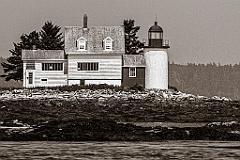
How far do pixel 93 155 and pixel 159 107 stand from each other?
2662 centimetres

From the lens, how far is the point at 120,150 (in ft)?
63.7

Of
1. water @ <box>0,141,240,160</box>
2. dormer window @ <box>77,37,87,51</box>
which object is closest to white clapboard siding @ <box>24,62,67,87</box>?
dormer window @ <box>77,37,87,51</box>

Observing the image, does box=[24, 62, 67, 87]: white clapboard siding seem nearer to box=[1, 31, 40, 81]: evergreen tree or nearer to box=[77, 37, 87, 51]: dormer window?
box=[77, 37, 87, 51]: dormer window

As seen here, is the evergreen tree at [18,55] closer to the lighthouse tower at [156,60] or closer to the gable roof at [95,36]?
the gable roof at [95,36]

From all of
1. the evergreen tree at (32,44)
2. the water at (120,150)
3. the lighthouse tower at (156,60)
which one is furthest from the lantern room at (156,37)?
the water at (120,150)

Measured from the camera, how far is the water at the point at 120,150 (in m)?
17.8

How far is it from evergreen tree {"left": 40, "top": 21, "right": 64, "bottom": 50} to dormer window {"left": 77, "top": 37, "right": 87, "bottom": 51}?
31.5 ft

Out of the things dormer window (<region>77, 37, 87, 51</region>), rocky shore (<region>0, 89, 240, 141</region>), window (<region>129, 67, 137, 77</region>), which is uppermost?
dormer window (<region>77, 37, 87, 51</region>)

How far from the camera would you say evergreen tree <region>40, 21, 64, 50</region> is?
7400 cm

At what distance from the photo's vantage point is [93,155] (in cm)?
1809

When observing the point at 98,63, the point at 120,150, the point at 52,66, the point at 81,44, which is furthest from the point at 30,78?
the point at 120,150

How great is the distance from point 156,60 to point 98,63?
5.24 m

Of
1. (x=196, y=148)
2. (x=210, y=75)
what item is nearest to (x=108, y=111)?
(x=196, y=148)

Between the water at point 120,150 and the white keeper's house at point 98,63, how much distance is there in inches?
1672
